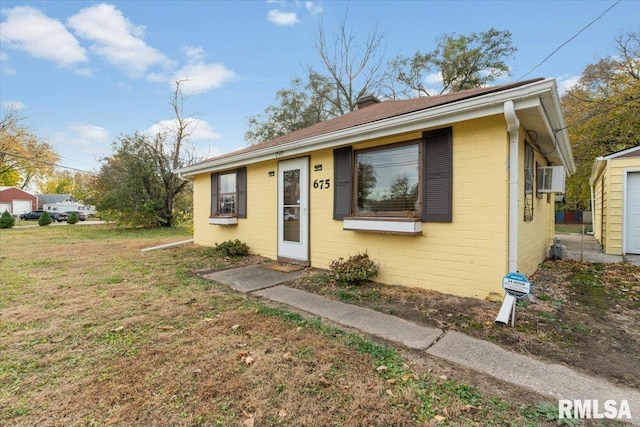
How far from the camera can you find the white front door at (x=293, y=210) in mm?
5641

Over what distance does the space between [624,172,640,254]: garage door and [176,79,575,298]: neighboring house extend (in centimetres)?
203

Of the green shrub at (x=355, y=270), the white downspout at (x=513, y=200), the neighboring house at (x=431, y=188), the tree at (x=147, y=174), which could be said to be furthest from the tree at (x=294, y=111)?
the white downspout at (x=513, y=200)

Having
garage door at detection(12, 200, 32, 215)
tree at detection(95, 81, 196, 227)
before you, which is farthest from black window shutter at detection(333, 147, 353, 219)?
garage door at detection(12, 200, 32, 215)

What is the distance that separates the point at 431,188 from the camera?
13.0 feet

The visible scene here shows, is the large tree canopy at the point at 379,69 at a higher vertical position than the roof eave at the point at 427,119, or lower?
higher

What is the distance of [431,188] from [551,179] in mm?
2881

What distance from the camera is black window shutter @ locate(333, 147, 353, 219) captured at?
4840mm

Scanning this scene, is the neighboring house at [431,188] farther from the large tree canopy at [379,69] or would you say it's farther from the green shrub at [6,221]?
the green shrub at [6,221]

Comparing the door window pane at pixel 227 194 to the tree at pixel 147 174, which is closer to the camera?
the door window pane at pixel 227 194

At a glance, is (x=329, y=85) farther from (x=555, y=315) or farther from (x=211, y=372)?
(x=211, y=372)

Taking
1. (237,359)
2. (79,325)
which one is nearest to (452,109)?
(237,359)

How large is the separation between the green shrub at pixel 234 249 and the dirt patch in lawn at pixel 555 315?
241cm

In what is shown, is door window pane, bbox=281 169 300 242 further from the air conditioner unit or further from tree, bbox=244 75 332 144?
tree, bbox=244 75 332 144

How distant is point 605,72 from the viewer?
42.9 ft
